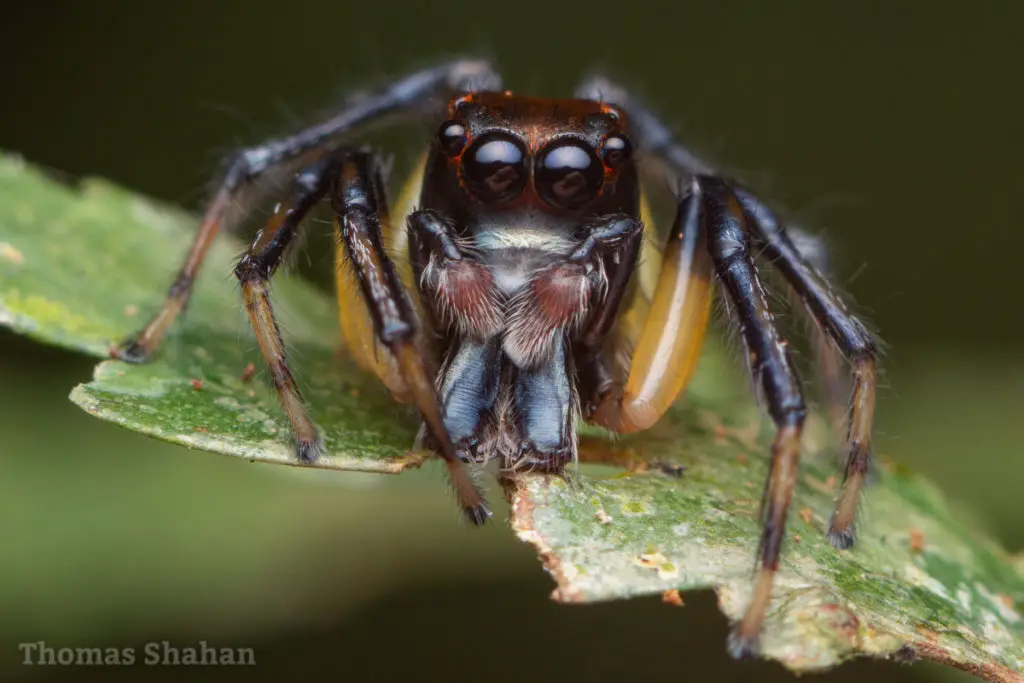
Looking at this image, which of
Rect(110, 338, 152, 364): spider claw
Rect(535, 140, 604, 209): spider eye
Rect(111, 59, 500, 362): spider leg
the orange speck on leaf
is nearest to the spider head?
Rect(535, 140, 604, 209): spider eye

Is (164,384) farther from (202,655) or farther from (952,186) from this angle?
(952,186)

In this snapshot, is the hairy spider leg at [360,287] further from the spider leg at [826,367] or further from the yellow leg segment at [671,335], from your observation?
the spider leg at [826,367]

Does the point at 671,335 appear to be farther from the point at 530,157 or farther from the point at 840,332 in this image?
the point at 530,157

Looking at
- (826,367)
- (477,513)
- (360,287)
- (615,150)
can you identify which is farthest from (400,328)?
(826,367)

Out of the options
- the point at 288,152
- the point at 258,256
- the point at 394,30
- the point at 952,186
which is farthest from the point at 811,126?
the point at 258,256

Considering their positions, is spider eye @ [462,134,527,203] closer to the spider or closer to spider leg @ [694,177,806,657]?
the spider
